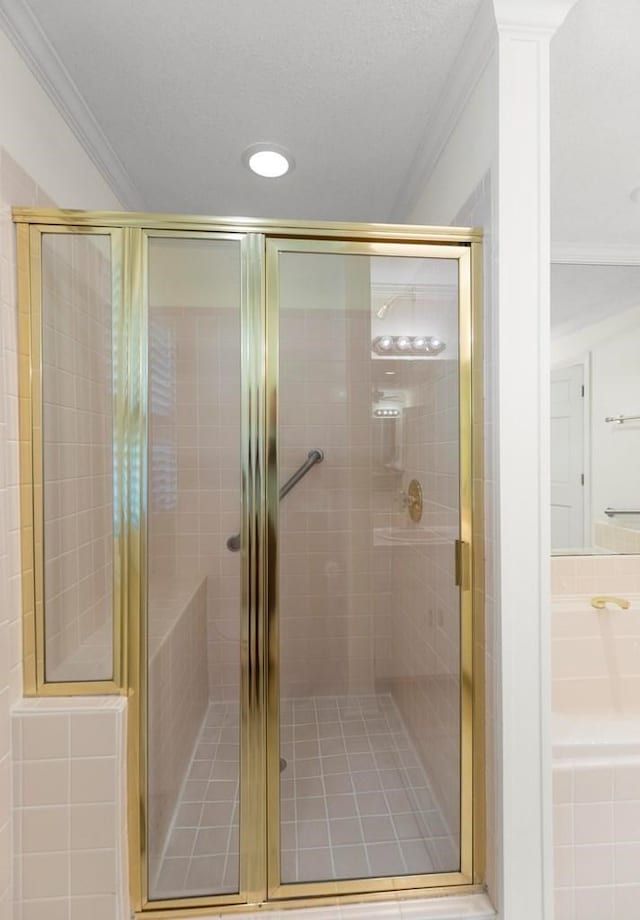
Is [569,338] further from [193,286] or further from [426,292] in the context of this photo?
[193,286]

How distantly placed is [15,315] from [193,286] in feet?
1.48

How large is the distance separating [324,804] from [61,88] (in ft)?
7.21

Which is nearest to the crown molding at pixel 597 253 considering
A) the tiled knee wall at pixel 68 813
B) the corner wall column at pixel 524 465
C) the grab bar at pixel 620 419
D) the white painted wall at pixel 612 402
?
the white painted wall at pixel 612 402

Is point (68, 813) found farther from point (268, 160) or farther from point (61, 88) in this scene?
point (268, 160)

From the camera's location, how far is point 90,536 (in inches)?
47.9

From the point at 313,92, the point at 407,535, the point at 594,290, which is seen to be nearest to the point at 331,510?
the point at 407,535

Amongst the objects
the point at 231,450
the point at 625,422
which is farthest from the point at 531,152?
the point at 625,422

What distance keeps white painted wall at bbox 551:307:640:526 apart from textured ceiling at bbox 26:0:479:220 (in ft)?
3.41

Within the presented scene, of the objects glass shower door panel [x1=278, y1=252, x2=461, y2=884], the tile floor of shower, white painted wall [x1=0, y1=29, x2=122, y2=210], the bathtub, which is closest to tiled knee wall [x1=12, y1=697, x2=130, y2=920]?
the tile floor of shower

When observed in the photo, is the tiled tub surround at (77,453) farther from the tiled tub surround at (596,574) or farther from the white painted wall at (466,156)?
the tiled tub surround at (596,574)

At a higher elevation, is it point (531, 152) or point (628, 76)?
point (628, 76)

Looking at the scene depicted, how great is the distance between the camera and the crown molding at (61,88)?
111 cm

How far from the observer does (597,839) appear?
1.18 metres

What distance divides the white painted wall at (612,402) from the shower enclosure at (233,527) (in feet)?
3.19
